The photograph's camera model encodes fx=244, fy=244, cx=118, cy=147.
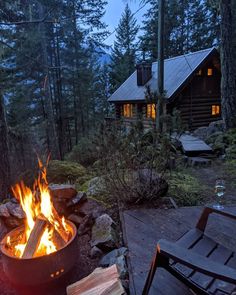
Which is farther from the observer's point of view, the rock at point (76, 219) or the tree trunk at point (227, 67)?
the tree trunk at point (227, 67)

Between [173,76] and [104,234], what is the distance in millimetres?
11773

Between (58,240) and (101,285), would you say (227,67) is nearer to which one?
(58,240)

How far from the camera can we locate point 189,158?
6.61m

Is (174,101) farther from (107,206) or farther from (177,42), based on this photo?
(177,42)

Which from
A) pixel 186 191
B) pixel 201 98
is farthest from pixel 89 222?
pixel 201 98

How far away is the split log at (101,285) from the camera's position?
1.67m

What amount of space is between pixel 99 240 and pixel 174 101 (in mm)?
10974

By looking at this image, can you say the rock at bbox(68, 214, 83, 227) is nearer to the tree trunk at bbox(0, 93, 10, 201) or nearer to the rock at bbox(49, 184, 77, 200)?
the rock at bbox(49, 184, 77, 200)

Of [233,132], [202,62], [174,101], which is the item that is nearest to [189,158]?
[233,132]

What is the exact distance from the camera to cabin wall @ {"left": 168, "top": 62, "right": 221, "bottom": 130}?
13125 millimetres

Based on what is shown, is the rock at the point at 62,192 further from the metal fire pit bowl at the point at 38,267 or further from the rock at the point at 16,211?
the metal fire pit bowl at the point at 38,267

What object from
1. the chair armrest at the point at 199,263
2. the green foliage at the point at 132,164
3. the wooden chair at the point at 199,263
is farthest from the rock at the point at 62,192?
the chair armrest at the point at 199,263

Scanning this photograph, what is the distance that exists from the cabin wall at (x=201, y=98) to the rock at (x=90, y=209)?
10592 mm

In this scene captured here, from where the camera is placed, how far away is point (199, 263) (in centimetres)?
121
